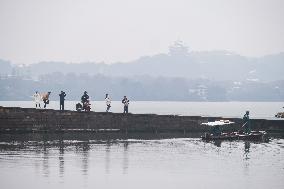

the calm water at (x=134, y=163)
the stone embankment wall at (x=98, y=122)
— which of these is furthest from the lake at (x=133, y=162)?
the stone embankment wall at (x=98, y=122)

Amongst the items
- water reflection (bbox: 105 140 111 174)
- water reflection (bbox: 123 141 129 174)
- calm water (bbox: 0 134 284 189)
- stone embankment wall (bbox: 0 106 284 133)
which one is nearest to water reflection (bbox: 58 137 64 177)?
calm water (bbox: 0 134 284 189)

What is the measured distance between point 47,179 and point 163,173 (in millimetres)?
7940

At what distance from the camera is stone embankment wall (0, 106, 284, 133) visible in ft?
202

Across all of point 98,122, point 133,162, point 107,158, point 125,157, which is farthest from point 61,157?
point 98,122

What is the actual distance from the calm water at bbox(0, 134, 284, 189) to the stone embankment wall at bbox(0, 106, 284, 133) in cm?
170

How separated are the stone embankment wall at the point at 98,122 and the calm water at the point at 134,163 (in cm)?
170

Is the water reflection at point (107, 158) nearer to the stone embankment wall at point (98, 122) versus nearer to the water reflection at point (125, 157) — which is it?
the water reflection at point (125, 157)

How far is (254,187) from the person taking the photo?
3378 centimetres

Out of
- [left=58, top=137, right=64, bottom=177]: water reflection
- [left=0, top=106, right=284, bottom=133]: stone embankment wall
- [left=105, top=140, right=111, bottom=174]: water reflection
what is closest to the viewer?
[left=58, top=137, right=64, bottom=177]: water reflection

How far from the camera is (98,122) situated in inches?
2623

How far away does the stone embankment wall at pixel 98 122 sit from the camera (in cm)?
6169

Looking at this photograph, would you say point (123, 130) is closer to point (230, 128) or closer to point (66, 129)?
point (66, 129)

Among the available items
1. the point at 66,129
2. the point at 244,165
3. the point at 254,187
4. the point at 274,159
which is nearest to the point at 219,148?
the point at 274,159

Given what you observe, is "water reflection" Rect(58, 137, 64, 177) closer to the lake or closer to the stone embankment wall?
the lake
